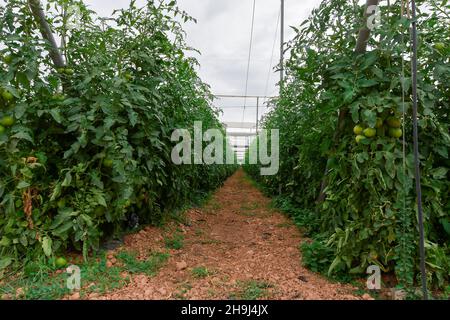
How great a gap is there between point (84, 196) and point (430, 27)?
242 centimetres

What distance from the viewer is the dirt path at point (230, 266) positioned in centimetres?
176

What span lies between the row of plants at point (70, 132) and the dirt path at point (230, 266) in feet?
1.56

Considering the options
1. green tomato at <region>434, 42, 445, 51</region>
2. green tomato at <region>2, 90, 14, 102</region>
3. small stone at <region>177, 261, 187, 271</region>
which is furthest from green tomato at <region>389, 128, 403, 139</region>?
green tomato at <region>2, 90, 14, 102</region>

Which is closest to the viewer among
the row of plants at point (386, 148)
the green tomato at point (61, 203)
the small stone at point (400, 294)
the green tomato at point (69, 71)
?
the small stone at point (400, 294)

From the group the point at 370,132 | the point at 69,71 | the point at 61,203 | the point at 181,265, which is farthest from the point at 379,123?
the point at 69,71

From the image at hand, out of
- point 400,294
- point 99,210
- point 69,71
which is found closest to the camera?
point 400,294

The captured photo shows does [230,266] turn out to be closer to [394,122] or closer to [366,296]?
[366,296]

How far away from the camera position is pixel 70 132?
227 cm

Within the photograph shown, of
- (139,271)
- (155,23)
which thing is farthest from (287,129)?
(139,271)

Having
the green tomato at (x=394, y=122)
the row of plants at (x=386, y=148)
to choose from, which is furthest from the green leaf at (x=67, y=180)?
the green tomato at (x=394, y=122)

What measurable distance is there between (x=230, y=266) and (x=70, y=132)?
141 cm

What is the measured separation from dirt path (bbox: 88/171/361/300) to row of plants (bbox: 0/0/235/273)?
477 millimetres

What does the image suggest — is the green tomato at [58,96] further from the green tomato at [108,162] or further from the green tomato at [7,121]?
the green tomato at [108,162]

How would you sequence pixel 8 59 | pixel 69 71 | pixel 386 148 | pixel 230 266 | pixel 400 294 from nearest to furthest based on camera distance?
pixel 400 294 → pixel 386 148 → pixel 8 59 → pixel 230 266 → pixel 69 71
